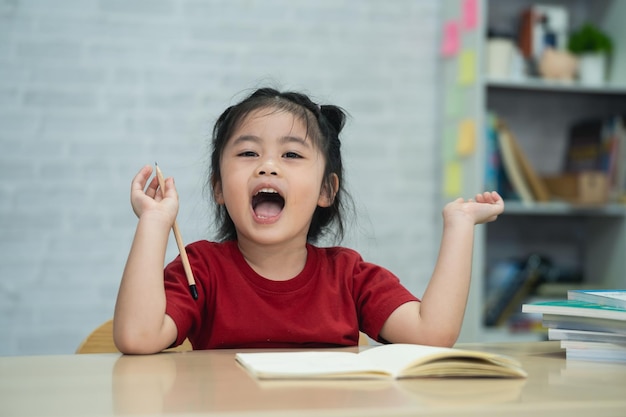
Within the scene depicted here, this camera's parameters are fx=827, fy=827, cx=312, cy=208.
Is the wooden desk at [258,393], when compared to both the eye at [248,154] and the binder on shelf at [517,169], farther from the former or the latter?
the binder on shelf at [517,169]

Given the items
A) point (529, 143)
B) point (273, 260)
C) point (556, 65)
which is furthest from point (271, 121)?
point (529, 143)

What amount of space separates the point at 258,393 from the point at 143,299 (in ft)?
1.37

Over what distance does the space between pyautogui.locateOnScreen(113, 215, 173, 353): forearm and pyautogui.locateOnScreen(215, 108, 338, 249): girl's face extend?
0.21 meters

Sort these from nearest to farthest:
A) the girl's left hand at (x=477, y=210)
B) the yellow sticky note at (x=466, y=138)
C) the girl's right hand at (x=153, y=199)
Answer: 1. the girl's right hand at (x=153, y=199)
2. the girl's left hand at (x=477, y=210)
3. the yellow sticky note at (x=466, y=138)

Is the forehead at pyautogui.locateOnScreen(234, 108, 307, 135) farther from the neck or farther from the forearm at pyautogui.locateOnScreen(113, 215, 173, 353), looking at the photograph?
the forearm at pyautogui.locateOnScreen(113, 215, 173, 353)

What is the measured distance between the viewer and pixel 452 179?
3.15 metres

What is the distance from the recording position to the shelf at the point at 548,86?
3.08m

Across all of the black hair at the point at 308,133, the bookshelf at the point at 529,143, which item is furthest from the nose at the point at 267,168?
the bookshelf at the point at 529,143

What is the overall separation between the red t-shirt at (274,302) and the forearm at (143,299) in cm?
8

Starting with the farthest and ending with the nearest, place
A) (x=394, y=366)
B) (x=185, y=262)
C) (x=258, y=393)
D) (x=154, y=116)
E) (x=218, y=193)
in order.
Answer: (x=154, y=116)
(x=218, y=193)
(x=185, y=262)
(x=394, y=366)
(x=258, y=393)

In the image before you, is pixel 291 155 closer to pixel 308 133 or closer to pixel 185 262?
pixel 308 133

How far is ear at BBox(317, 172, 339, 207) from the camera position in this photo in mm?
1546

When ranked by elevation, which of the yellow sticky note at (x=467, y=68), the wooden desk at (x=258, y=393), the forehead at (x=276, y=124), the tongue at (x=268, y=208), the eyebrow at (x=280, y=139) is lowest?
the wooden desk at (x=258, y=393)

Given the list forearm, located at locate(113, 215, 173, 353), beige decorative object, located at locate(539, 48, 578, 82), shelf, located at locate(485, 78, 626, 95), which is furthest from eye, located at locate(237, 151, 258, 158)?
beige decorative object, located at locate(539, 48, 578, 82)
